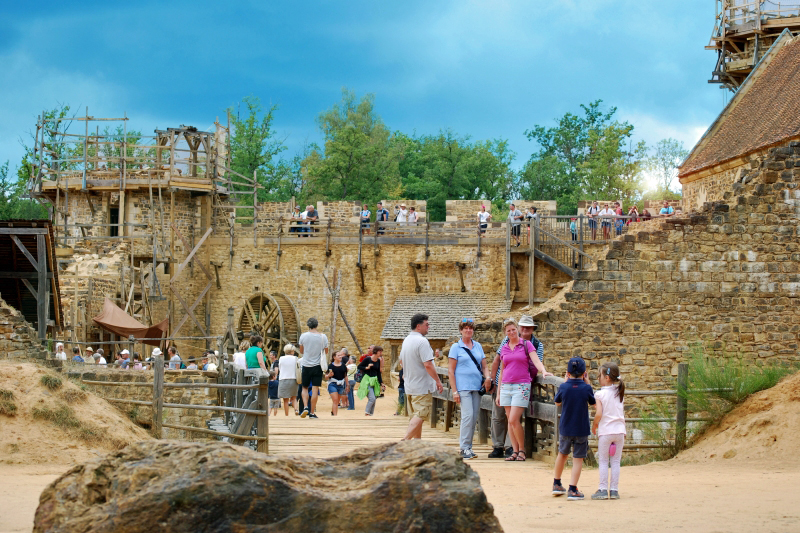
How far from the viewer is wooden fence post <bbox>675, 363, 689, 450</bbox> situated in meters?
10.6

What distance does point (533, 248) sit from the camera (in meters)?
25.6

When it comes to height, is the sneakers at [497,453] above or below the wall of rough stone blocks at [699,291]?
below

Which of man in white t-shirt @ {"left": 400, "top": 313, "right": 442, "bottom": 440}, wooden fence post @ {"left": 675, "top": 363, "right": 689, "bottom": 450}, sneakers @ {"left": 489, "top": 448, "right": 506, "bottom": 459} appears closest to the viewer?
man in white t-shirt @ {"left": 400, "top": 313, "right": 442, "bottom": 440}

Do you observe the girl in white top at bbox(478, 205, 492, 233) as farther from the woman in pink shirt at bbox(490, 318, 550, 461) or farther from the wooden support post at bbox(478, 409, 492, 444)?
the woman in pink shirt at bbox(490, 318, 550, 461)

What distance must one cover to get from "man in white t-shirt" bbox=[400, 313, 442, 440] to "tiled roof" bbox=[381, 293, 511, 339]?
1499 cm

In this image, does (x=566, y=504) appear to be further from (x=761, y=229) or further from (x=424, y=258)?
(x=424, y=258)

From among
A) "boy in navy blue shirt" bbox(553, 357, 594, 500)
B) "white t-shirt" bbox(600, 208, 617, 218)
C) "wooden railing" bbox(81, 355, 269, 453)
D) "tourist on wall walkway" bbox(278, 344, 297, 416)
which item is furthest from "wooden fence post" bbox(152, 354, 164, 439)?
"white t-shirt" bbox(600, 208, 617, 218)

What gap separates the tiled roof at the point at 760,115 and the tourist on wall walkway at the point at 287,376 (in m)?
8.55

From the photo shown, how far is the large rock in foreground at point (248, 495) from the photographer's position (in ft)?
15.0

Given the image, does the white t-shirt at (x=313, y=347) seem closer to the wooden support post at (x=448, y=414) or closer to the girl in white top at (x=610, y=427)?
the wooden support post at (x=448, y=414)

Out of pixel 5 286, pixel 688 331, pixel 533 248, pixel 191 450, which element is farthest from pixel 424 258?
pixel 191 450

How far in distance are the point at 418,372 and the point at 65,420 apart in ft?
12.5

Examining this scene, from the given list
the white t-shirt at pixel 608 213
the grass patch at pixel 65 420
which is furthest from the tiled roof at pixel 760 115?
the grass patch at pixel 65 420

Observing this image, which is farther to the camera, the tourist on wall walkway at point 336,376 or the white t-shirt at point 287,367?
the tourist on wall walkway at point 336,376
